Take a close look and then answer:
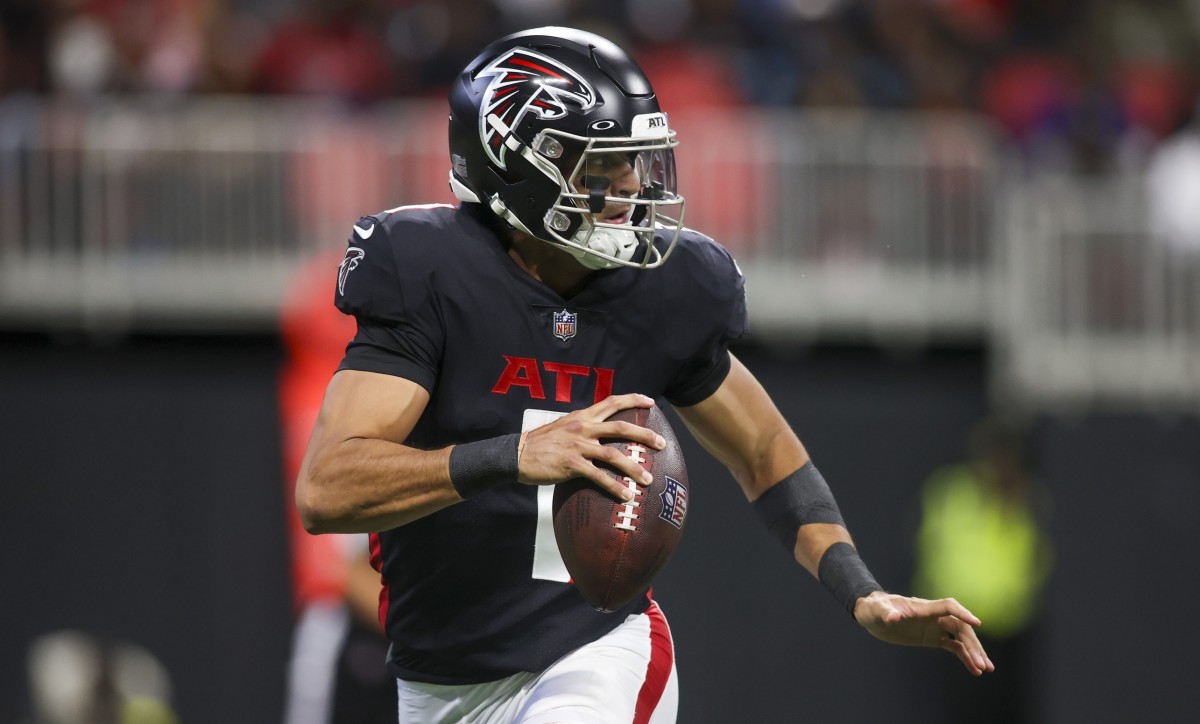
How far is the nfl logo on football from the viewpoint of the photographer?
10.1 feet

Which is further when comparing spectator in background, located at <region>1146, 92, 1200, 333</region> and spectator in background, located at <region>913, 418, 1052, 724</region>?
spectator in background, located at <region>1146, 92, 1200, 333</region>

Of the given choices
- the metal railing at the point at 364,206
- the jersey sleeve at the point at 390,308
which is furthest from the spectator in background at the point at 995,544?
the jersey sleeve at the point at 390,308

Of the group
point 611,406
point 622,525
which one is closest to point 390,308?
point 611,406

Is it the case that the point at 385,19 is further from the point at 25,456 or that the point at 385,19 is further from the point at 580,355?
the point at 580,355

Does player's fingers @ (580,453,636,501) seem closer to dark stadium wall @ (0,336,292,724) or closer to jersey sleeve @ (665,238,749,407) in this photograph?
jersey sleeve @ (665,238,749,407)

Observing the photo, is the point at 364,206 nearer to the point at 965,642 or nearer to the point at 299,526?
the point at 299,526

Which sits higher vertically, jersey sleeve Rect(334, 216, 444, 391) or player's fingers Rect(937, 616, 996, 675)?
jersey sleeve Rect(334, 216, 444, 391)

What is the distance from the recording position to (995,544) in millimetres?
8141

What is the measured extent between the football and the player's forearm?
222 millimetres

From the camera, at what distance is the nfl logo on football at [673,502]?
121 inches

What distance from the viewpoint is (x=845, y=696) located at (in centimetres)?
866

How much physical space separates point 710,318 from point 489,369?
49 centimetres

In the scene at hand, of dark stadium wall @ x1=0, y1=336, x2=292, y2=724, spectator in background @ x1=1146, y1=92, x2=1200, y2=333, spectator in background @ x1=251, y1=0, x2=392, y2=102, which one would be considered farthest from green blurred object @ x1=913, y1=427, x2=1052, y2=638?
spectator in background @ x1=251, y1=0, x2=392, y2=102

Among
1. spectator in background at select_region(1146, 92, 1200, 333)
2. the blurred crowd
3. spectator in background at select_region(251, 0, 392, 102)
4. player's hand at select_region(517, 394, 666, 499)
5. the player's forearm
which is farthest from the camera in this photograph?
spectator in background at select_region(251, 0, 392, 102)
